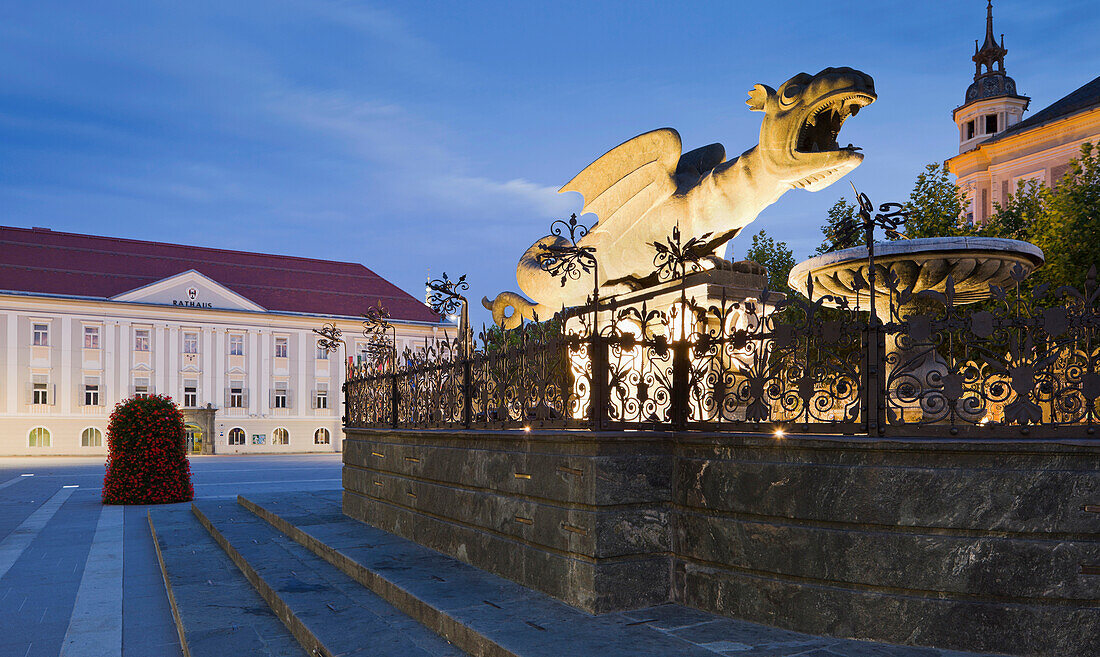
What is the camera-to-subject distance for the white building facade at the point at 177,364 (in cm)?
4356

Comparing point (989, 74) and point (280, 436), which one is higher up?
point (989, 74)

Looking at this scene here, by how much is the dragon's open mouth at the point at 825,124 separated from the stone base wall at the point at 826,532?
3697 mm

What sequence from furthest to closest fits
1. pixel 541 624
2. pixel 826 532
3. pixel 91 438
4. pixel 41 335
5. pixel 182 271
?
1. pixel 182 271
2. pixel 91 438
3. pixel 41 335
4. pixel 541 624
5. pixel 826 532

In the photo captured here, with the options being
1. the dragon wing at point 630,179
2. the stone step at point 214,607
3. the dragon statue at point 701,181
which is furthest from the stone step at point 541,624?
the dragon wing at point 630,179

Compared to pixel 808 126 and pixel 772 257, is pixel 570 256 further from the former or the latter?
pixel 772 257

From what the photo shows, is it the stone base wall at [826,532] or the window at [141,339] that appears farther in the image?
the window at [141,339]

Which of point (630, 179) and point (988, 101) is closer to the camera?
point (630, 179)

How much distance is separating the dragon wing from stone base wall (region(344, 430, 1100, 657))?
159 inches

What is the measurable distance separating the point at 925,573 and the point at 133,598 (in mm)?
7185

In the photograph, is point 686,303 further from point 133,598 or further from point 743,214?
point 133,598

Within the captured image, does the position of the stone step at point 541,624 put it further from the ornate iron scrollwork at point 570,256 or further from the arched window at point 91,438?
the arched window at point 91,438

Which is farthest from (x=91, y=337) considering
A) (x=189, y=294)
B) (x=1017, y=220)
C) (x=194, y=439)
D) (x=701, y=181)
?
(x=1017, y=220)

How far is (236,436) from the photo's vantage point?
159 feet

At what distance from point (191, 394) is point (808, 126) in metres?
47.6
